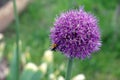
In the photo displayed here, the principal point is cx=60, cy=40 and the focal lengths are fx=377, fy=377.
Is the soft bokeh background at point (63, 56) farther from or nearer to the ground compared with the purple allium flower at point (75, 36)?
farther from the ground

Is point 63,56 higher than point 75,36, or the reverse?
point 63,56

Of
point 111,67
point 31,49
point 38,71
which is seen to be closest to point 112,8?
point 111,67

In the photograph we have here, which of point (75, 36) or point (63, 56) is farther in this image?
point (63, 56)

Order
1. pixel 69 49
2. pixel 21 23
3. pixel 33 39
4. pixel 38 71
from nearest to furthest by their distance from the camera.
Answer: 1. pixel 69 49
2. pixel 38 71
3. pixel 33 39
4. pixel 21 23

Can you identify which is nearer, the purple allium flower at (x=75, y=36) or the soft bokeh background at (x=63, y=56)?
the purple allium flower at (x=75, y=36)

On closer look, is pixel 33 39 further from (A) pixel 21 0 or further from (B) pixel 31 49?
(A) pixel 21 0
